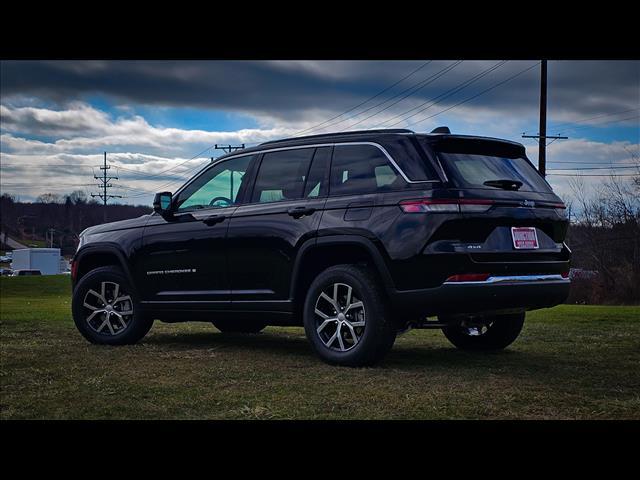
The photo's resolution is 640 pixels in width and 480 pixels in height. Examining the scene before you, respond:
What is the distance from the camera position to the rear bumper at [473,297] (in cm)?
602

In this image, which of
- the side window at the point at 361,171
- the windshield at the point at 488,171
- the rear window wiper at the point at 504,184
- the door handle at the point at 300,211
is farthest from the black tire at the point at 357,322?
the rear window wiper at the point at 504,184

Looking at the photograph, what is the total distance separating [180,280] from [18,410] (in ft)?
9.94

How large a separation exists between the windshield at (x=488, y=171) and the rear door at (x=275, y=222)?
48.1 inches

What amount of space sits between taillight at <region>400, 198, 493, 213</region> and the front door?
7.09 feet

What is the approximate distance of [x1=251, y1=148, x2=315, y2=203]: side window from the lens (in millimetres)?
7199

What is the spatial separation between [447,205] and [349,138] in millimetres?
1350

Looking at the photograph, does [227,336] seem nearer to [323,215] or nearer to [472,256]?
[323,215]

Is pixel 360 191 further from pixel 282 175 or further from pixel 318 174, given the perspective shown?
pixel 282 175

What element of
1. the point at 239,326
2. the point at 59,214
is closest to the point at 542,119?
the point at 239,326

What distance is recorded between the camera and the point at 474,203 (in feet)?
19.8

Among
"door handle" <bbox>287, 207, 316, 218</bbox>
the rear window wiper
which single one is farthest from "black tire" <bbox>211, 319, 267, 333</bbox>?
the rear window wiper

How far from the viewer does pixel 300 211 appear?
6.89m

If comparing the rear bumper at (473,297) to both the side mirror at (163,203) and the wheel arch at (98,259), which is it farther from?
the wheel arch at (98,259)
